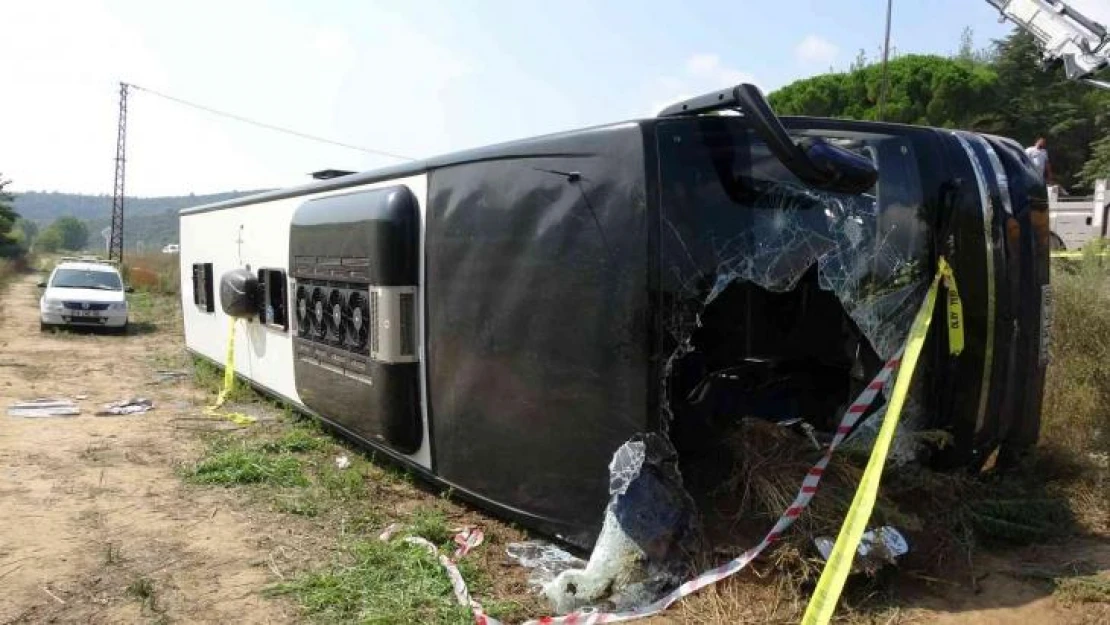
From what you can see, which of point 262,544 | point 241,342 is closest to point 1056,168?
point 241,342

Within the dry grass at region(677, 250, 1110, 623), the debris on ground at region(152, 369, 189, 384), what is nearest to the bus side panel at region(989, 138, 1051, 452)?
the dry grass at region(677, 250, 1110, 623)

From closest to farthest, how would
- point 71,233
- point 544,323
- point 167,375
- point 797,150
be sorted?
point 797,150, point 544,323, point 167,375, point 71,233

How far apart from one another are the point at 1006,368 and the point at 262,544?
13.5ft

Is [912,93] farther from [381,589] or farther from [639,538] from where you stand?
[381,589]

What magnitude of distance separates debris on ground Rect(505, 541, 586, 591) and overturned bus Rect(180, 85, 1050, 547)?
0.45 ft

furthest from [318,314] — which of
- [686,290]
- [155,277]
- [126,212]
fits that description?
[126,212]

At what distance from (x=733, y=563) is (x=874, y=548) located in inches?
22.8

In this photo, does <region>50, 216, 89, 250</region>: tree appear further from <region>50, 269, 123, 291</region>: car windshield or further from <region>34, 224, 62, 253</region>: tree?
<region>50, 269, 123, 291</region>: car windshield

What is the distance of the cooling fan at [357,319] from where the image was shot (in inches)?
210

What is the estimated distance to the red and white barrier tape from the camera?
11.0 feet

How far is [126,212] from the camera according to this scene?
3420 inches

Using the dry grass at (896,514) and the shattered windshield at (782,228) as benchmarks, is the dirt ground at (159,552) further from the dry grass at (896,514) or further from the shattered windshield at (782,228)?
the shattered windshield at (782,228)

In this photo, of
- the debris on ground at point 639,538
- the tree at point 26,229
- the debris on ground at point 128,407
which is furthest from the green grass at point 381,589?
the tree at point 26,229

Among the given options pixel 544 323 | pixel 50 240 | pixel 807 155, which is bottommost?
pixel 544 323
